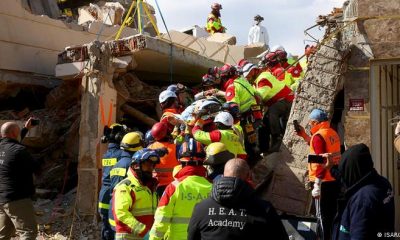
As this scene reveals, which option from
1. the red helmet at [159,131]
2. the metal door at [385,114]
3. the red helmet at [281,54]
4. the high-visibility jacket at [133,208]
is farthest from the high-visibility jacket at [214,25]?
the high-visibility jacket at [133,208]

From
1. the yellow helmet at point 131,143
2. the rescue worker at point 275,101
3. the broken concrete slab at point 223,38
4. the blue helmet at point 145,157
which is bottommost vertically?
the blue helmet at point 145,157

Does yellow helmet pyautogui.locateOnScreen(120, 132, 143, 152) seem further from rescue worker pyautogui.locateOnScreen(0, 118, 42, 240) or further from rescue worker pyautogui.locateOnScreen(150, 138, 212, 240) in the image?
rescue worker pyautogui.locateOnScreen(150, 138, 212, 240)

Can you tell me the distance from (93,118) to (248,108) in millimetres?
2607

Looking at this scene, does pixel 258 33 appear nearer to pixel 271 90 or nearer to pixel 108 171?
pixel 271 90

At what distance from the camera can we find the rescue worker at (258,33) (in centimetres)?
1527

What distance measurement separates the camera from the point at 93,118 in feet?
29.2

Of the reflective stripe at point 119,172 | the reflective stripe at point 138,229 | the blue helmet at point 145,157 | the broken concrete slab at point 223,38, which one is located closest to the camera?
the reflective stripe at point 138,229

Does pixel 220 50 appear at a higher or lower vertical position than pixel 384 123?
higher

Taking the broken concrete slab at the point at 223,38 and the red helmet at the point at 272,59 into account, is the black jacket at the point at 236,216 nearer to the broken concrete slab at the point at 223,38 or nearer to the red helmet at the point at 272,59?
the red helmet at the point at 272,59

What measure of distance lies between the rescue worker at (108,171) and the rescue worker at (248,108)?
5.86 ft

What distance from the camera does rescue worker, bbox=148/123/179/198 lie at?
6.30 metres

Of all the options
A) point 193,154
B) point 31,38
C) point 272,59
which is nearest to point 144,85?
point 31,38

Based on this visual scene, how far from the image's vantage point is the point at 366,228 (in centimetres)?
392

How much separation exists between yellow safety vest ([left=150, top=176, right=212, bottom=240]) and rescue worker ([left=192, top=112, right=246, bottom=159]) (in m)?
2.07
